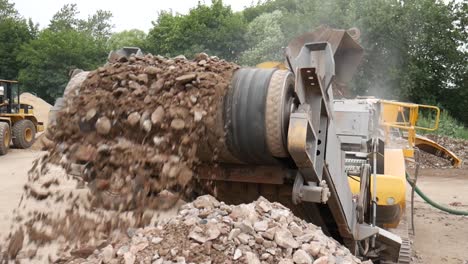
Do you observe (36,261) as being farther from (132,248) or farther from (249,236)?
(249,236)

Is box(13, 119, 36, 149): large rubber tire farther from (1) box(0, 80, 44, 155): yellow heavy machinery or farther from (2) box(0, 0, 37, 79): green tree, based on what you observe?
(2) box(0, 0, 37, 79): green tree

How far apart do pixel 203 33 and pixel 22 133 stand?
13422 mm

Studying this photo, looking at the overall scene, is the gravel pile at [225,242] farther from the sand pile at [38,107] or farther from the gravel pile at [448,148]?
the sand pile at [38,107]

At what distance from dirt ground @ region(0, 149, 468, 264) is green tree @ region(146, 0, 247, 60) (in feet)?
42.6

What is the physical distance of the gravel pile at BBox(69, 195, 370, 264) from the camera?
2756 mm

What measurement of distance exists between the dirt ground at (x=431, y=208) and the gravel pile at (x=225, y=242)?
41.8 inches

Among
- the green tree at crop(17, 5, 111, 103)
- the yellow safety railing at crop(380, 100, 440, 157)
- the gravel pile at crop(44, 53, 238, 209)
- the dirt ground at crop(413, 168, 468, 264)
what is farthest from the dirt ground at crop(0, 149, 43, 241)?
the green tree at crop(17, 5, 111, 103)

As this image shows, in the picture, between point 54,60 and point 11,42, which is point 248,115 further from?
point 11,42

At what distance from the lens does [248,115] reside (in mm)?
3148

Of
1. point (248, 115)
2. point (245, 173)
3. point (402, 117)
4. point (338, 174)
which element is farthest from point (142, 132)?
point (402, 117)

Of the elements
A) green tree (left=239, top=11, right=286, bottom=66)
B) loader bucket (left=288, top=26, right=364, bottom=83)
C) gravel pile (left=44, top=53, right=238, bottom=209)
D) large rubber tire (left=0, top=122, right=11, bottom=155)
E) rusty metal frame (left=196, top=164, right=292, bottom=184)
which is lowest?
large rubber tire (left=0, top=122, right=11, bottom=155)

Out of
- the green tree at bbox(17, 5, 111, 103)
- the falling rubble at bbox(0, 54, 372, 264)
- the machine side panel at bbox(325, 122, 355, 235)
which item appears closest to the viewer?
the falling rubble at bbox(0, 54, 372, 264)

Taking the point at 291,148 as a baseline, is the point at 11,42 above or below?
above

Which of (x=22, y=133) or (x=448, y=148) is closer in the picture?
(x=22, y=133)
